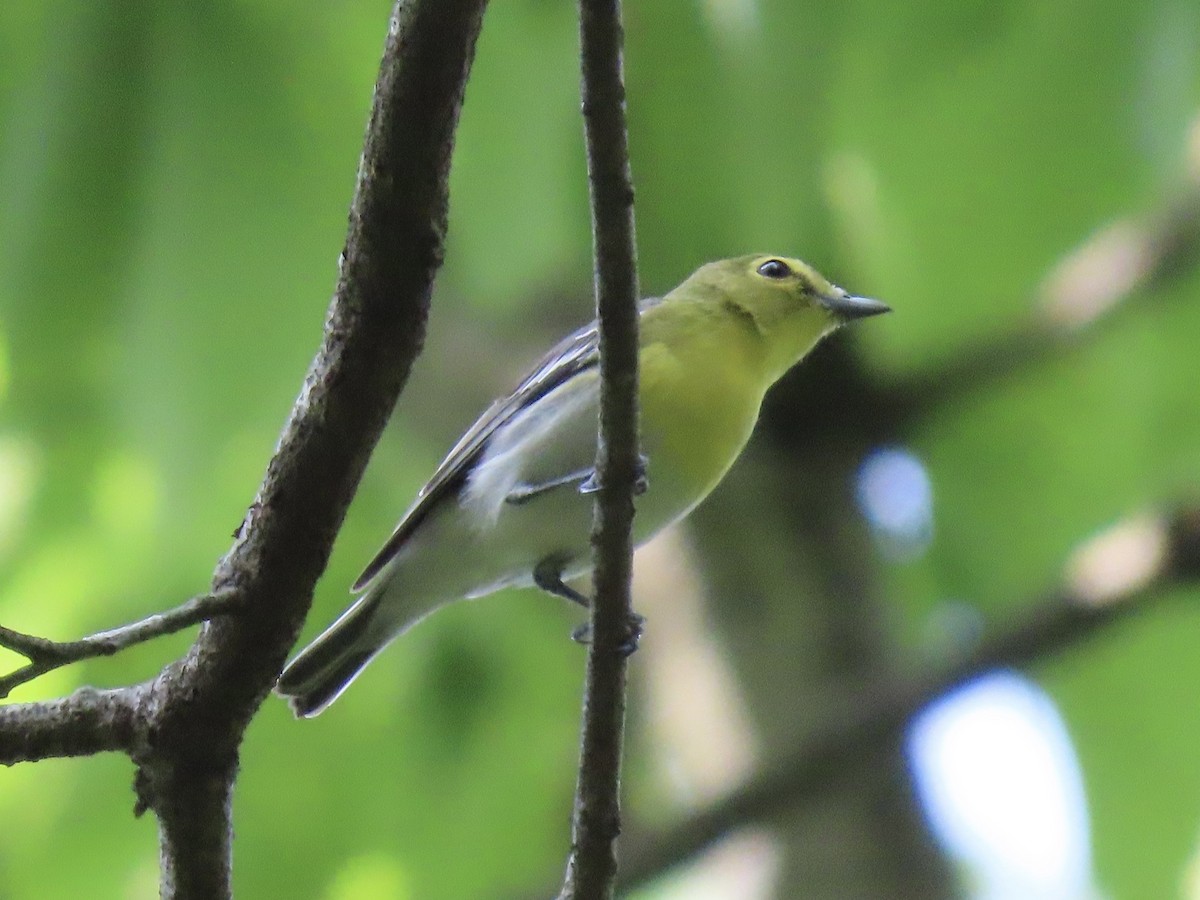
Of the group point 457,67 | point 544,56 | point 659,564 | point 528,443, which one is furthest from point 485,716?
point 457,67

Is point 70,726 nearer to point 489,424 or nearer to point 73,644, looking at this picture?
point 73,644

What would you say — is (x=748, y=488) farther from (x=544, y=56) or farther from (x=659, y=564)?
(x=544, y=56)

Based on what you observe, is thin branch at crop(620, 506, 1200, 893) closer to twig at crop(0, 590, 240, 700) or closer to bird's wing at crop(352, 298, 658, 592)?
bird's wing at crop(352, 298, 658, 592)

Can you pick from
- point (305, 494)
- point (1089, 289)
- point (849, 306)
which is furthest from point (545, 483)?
point (1089, 289)

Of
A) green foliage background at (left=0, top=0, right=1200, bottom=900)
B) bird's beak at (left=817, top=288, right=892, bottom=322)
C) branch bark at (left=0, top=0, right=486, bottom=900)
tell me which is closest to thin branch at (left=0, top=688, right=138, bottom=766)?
branch bark at (left=0, top=0, right=486, bottom=900)

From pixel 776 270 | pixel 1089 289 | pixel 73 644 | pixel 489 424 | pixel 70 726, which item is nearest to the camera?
pixel 73 644

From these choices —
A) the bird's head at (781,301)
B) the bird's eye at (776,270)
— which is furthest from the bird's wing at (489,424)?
the bird's eye at (776,270)

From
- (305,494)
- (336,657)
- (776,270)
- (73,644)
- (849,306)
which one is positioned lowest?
(73,644)
